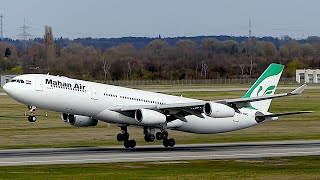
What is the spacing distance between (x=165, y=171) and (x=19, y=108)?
71.1 meters

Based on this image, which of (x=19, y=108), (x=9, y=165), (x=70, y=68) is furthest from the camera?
(x=70, y=68)

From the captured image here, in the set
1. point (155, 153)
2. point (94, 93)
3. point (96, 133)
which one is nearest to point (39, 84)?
point (94, 93)

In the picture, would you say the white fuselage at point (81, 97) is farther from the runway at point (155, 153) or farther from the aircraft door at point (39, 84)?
the runway at point (155, 153)

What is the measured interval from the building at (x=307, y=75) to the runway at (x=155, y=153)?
130 m

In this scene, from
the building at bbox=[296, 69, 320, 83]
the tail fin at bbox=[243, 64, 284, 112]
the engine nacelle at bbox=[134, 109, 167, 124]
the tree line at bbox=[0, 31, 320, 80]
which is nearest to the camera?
the engine nacelle at bbox=[134, 109, 167, 124]

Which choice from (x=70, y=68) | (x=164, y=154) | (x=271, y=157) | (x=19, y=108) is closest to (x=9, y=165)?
(x=164, y=154)

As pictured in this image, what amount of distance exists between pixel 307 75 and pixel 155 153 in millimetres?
139434

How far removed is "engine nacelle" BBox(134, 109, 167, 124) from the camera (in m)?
52.2

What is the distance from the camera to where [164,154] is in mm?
50250

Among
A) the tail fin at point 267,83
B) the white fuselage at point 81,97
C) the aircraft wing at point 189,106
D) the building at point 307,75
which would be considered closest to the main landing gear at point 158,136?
the white fuselage at point 81,97

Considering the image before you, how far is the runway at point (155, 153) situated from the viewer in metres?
46.3

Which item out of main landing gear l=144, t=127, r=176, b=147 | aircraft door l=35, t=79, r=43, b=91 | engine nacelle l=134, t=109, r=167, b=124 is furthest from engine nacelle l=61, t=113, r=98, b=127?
aircraft door l=35, t=79, r=43, b=91

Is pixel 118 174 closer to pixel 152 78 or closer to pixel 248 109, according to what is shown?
pixel 248 109

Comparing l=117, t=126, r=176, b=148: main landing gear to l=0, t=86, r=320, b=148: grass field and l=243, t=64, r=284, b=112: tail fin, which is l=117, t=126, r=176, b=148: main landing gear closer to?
l=0, t=86, r=320, b=148: grass field
